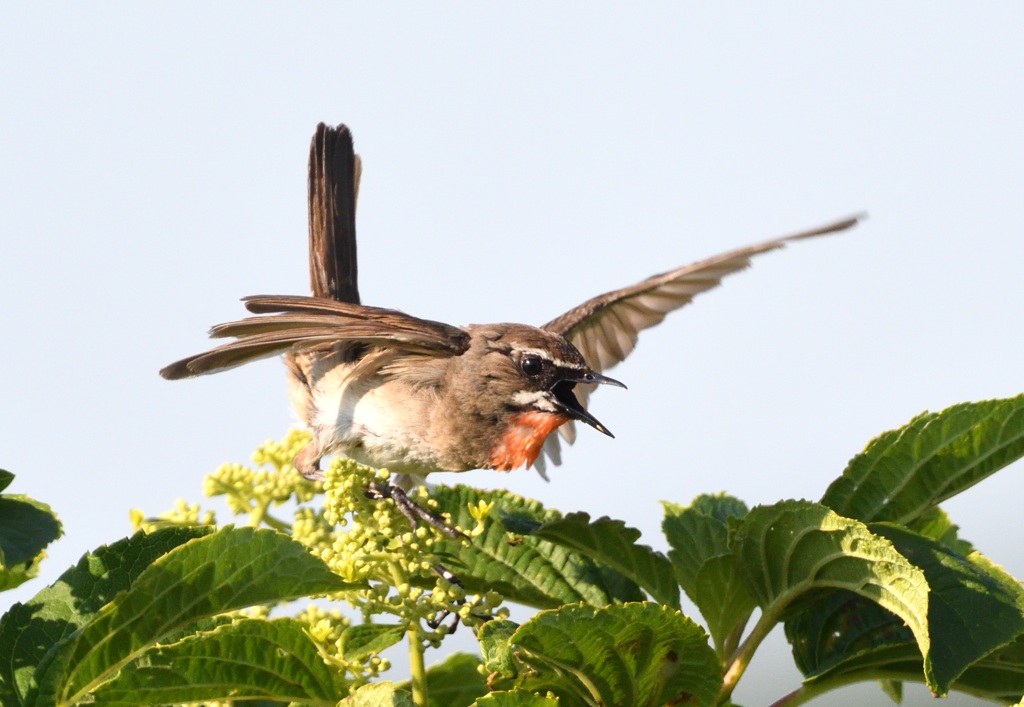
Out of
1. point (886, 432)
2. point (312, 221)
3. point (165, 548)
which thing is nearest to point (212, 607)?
point (165, 548)

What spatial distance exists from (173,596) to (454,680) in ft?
4.60

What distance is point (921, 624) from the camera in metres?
2.57

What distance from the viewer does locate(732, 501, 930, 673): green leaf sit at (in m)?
2.64

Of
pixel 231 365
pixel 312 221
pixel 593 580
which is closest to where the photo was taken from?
pixel 593 580

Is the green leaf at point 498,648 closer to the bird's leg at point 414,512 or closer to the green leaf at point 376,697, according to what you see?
the green leaf at point 376,697

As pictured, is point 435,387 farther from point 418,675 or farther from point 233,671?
point 233,671

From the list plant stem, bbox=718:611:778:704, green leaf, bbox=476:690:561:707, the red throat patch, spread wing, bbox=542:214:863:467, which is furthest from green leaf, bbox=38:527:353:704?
spread wing, bbox=542:214:863:467

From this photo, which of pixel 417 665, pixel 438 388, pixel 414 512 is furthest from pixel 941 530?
pixel 438 388

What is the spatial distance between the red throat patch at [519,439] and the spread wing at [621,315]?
112 centimetres

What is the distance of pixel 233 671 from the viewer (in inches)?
108

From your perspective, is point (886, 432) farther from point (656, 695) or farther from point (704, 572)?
point (656, 695)

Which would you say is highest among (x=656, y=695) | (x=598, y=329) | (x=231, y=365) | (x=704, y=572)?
(x=598, y=329)

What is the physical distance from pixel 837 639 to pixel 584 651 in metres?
0.95

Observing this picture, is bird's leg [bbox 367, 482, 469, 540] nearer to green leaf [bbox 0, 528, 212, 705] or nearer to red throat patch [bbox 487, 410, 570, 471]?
green leaf [bbox 0, 528, 212, 705]
